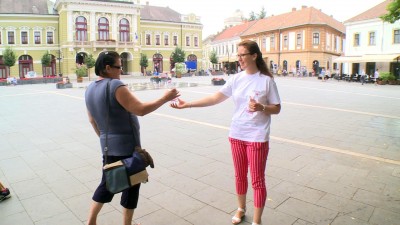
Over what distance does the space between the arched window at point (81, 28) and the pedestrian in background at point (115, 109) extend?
169ft

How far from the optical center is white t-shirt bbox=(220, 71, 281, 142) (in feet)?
10.5

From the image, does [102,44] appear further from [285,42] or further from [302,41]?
[302,41]

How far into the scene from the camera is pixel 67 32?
4912 centimetres

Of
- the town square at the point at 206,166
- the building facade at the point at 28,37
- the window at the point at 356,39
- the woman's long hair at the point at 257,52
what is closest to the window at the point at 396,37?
the window at the point at 356,39

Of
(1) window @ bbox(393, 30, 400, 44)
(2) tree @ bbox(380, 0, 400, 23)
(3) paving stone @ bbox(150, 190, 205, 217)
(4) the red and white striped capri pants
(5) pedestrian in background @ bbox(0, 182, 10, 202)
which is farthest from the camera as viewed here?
(1) window @ bbox(393, 30, 400, 44)

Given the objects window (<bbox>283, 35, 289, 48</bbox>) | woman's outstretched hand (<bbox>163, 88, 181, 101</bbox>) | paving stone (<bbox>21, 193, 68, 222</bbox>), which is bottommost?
paving stone (<bbox>21, 193, 68, 222</bbox>)

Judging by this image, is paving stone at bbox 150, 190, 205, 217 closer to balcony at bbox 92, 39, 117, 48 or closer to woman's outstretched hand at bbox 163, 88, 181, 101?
woman's outstretched hand at bbox 163, 88, 181, 101

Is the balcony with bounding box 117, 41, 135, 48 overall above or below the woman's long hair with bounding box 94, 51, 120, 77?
above

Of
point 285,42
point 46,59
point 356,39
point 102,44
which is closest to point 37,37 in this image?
point 46,59

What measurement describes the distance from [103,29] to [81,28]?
3299 mm

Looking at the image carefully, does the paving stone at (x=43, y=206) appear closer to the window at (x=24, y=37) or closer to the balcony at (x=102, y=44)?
the balcony at (x=102, y=44)

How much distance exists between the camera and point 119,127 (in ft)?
9.48

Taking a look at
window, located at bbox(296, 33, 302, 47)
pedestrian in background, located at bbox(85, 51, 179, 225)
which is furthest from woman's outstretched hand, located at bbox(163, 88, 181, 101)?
window, located at bbox(296, 33, 302, 47)

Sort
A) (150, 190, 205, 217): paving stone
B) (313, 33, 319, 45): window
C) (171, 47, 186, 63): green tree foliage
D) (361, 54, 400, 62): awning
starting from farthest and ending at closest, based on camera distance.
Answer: (171, 47, 186, 63): green tree foliage → (313, 33, 319, 45): window → (361, 54, 400, 62): awning → (150, 190, 205, 217): paving stone
